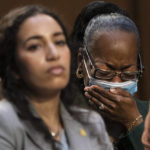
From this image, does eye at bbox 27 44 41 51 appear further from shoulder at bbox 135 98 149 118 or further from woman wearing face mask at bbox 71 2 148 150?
shoulder at bbox 135 98 149 118

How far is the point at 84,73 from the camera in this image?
2145 mm

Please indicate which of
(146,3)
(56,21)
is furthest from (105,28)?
(146,3)

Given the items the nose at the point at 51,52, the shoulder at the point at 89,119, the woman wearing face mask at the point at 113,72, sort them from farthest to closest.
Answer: the woman wearing face mask at the point at 113,72
the shoulder at the point at 89,119
the nose at the point at 51,52

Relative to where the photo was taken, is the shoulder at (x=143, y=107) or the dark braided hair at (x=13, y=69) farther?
the shoulder at (x=143, y=107)

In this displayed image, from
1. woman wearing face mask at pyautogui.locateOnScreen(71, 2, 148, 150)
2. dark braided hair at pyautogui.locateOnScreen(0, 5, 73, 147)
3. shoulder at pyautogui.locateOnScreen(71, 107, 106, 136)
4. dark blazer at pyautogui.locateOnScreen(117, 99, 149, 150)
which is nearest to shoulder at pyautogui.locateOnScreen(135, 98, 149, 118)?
woman wearing face mask at pyautogui.locateOnScreen(71, 2, 148, 150)

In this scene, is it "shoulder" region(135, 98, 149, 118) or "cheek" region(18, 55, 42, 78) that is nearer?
"cheek" region(18, 55, 42, 78)

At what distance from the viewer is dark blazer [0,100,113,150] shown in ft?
4.01

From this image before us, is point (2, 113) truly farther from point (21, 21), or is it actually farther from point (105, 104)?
point (105, 104)

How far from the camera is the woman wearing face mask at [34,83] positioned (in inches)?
48.0

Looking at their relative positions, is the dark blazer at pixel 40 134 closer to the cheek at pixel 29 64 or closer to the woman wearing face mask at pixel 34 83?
the woman wearing face mask at pixel 34 83

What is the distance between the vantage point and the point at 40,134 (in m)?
1.23

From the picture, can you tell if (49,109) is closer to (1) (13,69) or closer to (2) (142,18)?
(1) (13,69)

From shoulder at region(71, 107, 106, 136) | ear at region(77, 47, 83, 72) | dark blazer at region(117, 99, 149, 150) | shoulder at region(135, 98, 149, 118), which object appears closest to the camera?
shoulder at region(71, 107, 106, 136)

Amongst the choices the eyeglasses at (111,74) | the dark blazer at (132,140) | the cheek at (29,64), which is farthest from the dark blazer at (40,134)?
the eyeglasses at (111,74)
